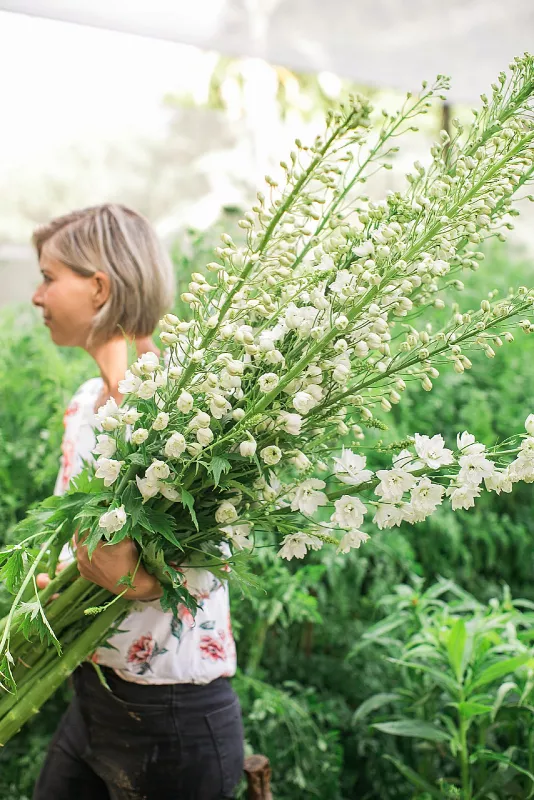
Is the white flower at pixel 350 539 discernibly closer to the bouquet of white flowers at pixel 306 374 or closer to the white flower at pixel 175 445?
the bouquet of white flowers at pixel 306 374

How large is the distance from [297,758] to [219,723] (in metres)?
0.66

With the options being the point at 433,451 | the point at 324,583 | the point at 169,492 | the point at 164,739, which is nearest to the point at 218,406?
the point at 169,492

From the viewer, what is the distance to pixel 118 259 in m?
1.43

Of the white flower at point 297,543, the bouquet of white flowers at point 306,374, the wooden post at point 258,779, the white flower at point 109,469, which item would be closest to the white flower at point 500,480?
the bouquet of white flowers at point 306,374

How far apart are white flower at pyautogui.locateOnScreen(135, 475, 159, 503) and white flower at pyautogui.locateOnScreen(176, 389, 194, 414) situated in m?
0.11

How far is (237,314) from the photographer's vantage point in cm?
91

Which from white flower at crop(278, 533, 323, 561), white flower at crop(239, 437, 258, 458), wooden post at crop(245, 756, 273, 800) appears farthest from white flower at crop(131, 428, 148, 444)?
Answer: wooden post at crop(245, 756, 273, 800)

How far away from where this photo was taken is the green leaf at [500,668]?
1627mm

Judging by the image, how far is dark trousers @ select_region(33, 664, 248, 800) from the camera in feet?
4.42

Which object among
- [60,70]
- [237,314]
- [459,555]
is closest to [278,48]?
[60,70]

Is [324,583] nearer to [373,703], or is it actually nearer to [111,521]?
[373,703]

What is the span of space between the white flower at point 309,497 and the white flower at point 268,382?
0.44 feet

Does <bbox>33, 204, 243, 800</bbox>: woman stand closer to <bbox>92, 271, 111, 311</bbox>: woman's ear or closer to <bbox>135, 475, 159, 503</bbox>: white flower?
<bbox>92, 271, 111, 311</bbox>: woman's ear

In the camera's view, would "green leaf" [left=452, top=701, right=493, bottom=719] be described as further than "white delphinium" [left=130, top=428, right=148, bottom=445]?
Yes
